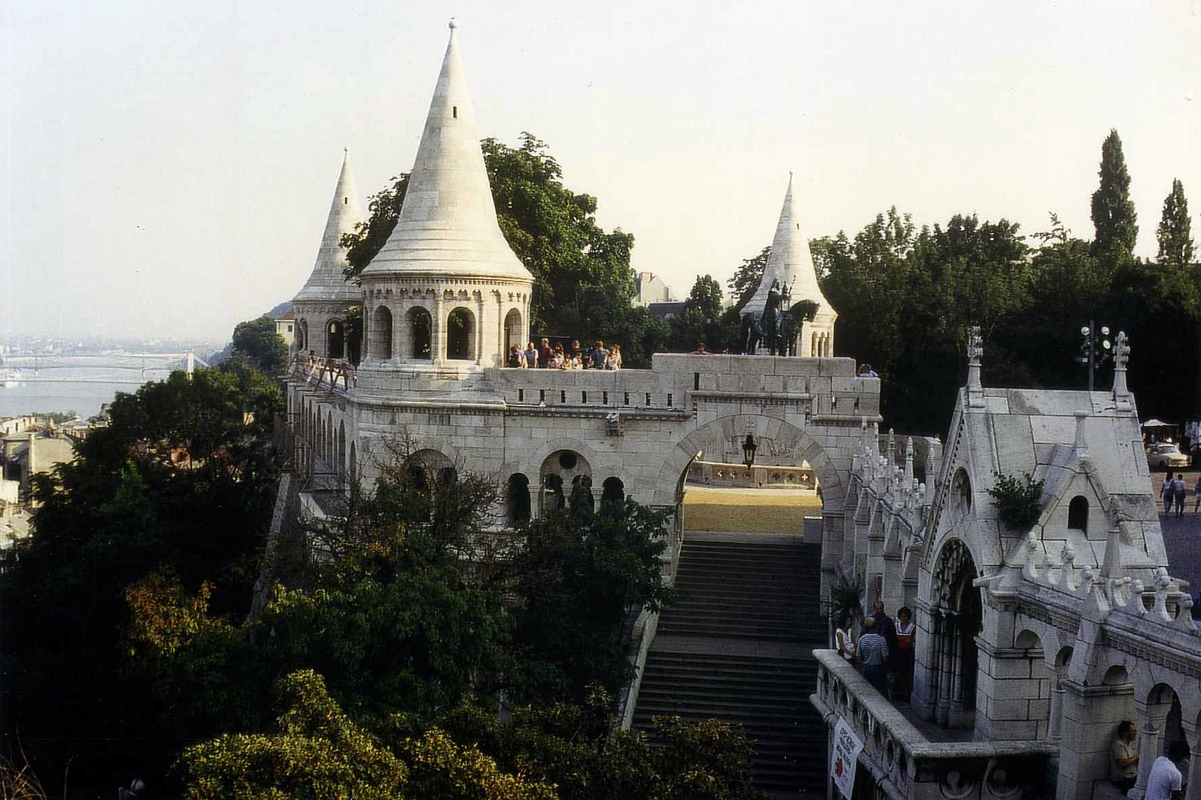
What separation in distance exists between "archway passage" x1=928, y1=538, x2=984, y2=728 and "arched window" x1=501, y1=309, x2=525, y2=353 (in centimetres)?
1706

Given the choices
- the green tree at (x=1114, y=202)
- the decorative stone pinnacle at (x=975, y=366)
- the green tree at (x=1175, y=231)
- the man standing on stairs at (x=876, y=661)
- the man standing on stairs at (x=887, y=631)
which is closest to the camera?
the decorative stone pinnacle at (x=975, y=366)

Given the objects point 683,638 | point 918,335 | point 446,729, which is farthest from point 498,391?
point 918,335

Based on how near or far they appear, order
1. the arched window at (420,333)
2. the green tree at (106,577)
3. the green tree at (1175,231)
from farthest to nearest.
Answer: the green tree at (1175,231)
the arched window at (420,333)
the green tree at (106,577)

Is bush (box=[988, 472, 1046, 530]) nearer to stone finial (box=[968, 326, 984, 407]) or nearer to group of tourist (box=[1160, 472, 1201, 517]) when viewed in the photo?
stone finial (box=[968, 326, 984, 407])

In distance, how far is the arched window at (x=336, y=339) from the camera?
151 feet

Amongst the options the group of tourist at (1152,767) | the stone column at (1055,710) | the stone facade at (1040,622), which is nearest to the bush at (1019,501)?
the stone facade at (1040,622)

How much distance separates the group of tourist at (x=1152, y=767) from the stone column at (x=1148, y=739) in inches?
4.3

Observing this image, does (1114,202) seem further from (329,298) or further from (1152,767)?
(1152,767)

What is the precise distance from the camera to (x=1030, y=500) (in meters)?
14.6

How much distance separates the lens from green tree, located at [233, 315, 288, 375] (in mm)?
119562

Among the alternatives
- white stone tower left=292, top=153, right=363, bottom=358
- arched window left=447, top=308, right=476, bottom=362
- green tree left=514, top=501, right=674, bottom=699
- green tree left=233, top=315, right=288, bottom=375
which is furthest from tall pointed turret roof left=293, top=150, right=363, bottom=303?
green tree left=233, top=315, right=288, bottom=375

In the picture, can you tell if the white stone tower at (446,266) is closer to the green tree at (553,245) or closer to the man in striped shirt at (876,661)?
the green tree at (553,245)

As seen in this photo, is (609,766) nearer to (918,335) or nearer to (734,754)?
(734,754)

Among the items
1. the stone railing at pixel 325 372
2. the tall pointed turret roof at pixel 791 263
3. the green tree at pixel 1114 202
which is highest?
the green tree at pixel 1114 202
